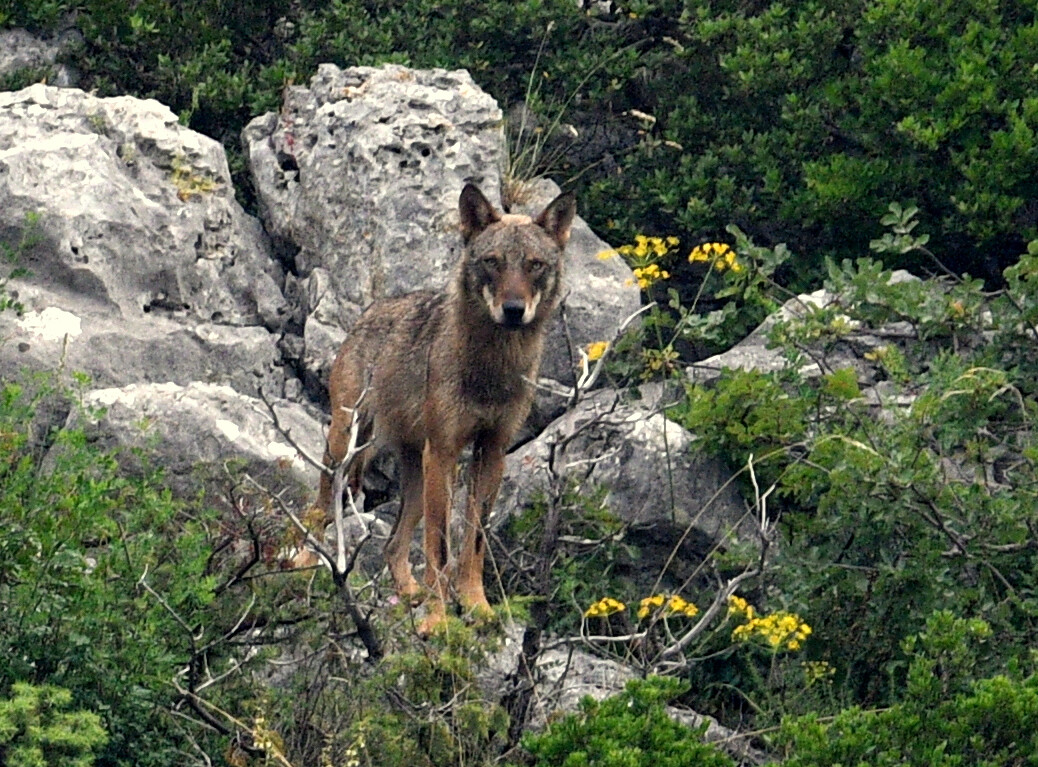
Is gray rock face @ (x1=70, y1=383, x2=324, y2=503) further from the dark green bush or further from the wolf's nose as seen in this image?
the dark green bush

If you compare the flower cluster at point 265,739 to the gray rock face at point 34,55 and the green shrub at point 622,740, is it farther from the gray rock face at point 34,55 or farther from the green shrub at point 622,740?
the gray rock face at point 34,55

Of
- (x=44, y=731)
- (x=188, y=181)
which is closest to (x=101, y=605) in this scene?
(x=44, y=731)

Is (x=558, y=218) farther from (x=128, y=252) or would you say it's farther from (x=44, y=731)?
(x=44, y=731)

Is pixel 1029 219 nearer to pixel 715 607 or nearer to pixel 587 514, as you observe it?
pixel 587 514

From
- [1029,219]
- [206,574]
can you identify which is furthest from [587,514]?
[1029,219]

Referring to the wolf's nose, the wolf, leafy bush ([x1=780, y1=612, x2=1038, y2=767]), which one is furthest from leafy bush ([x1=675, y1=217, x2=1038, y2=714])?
leafy bush ([x1=780, y1=612, x2=1038, y2=767])

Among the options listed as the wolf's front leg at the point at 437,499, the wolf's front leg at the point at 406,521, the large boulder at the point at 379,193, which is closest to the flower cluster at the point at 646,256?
the large boulder at the point at 379,193

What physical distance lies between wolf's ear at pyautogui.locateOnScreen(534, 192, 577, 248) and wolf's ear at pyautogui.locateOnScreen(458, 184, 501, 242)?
8.7 inches

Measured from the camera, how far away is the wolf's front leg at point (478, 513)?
9.10 metres

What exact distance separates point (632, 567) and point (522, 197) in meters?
2.94

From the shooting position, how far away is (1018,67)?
11570 millimetres

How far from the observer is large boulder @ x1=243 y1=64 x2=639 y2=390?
1115 cm

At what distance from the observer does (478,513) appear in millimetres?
9141

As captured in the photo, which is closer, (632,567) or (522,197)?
(632,567)
